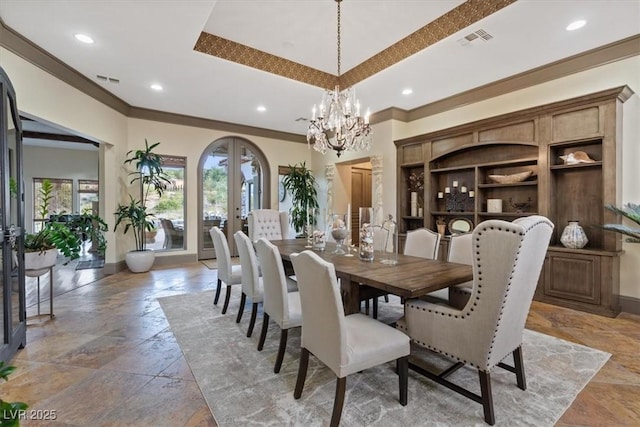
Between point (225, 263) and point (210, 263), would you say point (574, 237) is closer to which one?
point (225, 263)

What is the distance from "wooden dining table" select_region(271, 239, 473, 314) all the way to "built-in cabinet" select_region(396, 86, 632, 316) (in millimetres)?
2186

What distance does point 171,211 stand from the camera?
6324 millimetres

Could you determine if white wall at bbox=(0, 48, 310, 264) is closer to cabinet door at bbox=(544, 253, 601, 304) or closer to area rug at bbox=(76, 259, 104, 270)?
area rug at bbox=(76, 259, 104, 270)

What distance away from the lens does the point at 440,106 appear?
527 cm

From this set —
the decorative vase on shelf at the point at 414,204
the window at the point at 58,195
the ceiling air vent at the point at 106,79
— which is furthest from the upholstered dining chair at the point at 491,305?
the window at the point at 58,195

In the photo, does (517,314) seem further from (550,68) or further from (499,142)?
(550,68)

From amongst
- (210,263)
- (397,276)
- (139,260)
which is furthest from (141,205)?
(397,276)

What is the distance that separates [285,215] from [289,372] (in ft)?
9.63

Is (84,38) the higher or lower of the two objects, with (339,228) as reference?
higher

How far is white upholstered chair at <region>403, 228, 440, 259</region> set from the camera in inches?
122

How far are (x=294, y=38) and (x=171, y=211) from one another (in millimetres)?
4381

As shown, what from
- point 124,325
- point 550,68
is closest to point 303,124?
point 550,68

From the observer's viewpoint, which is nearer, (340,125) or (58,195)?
(340,125)

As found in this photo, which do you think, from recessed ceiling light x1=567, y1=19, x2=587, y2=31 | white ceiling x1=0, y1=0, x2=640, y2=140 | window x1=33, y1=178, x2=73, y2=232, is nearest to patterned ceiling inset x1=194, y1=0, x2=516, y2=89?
white ceiling x1=0, y1=0, x2=640, y2=140
